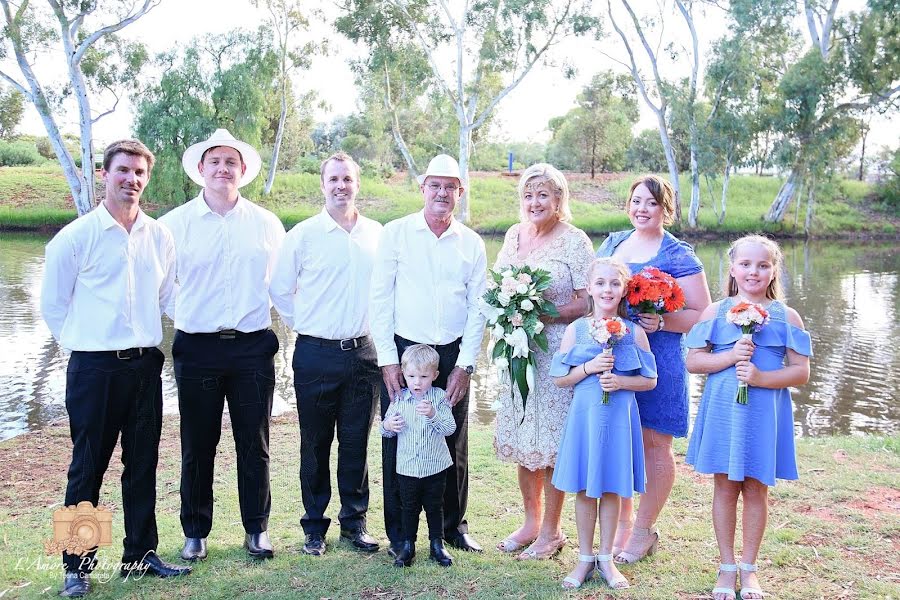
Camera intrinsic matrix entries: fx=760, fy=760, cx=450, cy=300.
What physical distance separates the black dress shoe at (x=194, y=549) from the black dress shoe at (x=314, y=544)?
0.61 m

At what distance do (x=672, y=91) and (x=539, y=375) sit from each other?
3203 cm

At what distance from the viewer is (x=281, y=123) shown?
125ft

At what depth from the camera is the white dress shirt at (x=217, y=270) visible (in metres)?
4.55

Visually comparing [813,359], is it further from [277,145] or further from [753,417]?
[277,145]

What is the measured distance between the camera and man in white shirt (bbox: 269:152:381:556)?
15.4ft

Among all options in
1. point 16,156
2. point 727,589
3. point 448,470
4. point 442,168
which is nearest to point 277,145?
point 16,156

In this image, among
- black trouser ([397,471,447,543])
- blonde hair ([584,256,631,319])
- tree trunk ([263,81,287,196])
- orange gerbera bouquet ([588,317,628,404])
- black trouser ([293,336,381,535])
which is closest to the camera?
orange gerbera bouquet ([588,317,628,404])

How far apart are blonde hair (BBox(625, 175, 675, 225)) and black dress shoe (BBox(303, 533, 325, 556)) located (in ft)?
9.17

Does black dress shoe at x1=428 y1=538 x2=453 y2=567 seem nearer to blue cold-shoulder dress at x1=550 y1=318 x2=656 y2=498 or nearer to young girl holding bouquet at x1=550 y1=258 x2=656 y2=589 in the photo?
young girl holding bouquet at x1=550 y1=258 x2=656 y2=589

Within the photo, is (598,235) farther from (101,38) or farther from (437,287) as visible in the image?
(437,287)

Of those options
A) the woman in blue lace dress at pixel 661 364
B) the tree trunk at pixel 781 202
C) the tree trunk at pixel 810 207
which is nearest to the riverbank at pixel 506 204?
the tree trunk at pixel 810 207

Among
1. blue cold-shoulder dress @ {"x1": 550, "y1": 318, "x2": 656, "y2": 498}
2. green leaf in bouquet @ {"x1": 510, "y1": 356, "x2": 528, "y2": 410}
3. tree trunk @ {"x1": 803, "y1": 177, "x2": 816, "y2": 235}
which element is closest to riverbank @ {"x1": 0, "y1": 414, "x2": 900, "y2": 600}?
blue cold-shoulder dress @ {"x1": 550, "y1": 318, "x2": 656, "y2": 498}

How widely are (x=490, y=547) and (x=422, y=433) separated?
3.16 ft

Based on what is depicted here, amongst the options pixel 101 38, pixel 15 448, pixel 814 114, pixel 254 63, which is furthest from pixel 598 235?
pixel 15 448
